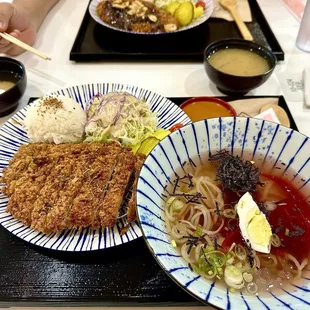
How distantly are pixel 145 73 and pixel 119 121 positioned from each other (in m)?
0.62

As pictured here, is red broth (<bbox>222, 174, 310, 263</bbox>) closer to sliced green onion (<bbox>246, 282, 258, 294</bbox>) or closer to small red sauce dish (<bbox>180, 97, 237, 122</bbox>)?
sliced green onion (<bbox>246, 282, 258, 294</bbox>)

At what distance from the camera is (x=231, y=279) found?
1.09 metres

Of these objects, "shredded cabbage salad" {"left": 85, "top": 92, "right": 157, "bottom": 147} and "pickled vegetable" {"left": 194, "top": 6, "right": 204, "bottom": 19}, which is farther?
"pickled vegetable" {"left": 194, "top": 6, "right": 204, "bottom": 19}

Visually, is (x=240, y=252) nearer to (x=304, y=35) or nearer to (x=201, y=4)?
(x=304, y=35)

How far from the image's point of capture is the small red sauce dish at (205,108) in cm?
191

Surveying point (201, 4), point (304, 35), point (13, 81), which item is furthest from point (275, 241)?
point (201, 4)

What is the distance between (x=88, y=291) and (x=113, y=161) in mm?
541

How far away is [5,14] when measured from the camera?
Answer: 2283 mm

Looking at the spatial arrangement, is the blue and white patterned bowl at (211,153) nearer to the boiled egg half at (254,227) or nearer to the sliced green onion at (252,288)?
the sliced green onion at (252,288)

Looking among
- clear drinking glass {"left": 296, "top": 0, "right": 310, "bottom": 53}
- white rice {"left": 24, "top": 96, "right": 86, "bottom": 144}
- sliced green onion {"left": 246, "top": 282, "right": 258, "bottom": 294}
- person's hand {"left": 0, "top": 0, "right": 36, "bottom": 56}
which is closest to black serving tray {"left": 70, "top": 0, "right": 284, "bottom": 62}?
clear drinking glass {"left": 296, "top": 0, "right": 310, "bottom": 53}

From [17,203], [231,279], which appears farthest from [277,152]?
[17,203]

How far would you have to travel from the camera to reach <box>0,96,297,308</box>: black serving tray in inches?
48.3

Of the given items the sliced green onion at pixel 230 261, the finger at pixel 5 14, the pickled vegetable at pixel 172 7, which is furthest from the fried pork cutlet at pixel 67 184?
the pickled vegetable at pixel 172 7

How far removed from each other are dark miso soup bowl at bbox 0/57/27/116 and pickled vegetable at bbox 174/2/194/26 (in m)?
1.16
